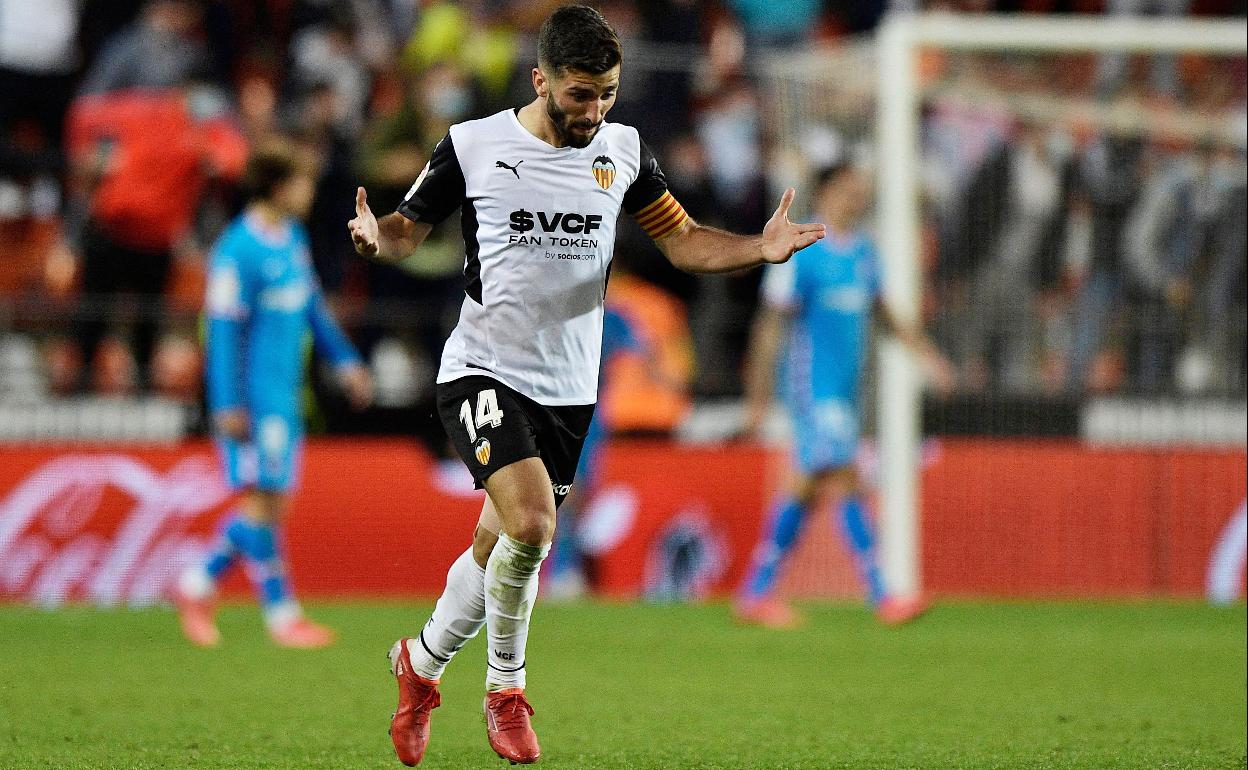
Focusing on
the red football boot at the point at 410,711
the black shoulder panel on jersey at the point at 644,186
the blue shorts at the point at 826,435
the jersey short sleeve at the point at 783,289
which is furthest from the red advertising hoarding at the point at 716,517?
the black shoulder panel on jersey at the point at 644,186

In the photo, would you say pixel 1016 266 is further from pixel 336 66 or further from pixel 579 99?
pixel 579 99

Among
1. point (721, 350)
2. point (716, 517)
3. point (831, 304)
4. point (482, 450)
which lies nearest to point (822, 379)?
point (831, 304)

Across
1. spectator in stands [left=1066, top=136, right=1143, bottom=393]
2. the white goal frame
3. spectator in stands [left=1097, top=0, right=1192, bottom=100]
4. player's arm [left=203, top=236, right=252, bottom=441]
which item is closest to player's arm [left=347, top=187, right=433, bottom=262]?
player's arm [left=203, top=236, right=252, bottom=441]

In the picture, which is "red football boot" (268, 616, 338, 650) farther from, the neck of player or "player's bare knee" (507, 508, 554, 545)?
the neck of player

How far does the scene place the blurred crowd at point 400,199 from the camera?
39.4ft

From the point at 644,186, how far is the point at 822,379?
17.0ft

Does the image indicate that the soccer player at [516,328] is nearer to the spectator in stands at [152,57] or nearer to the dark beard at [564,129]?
the dark beard at [564,129]

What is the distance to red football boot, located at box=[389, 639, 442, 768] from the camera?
5.25m

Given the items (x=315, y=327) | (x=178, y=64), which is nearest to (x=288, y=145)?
(x=315, y=327)

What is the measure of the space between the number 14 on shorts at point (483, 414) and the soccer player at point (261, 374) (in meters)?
4.26

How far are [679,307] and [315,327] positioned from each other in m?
4.34

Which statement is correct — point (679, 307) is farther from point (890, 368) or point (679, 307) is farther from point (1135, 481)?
point (1135, 481)

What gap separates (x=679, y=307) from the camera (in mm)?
13500

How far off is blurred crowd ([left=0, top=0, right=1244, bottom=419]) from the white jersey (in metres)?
6.77
